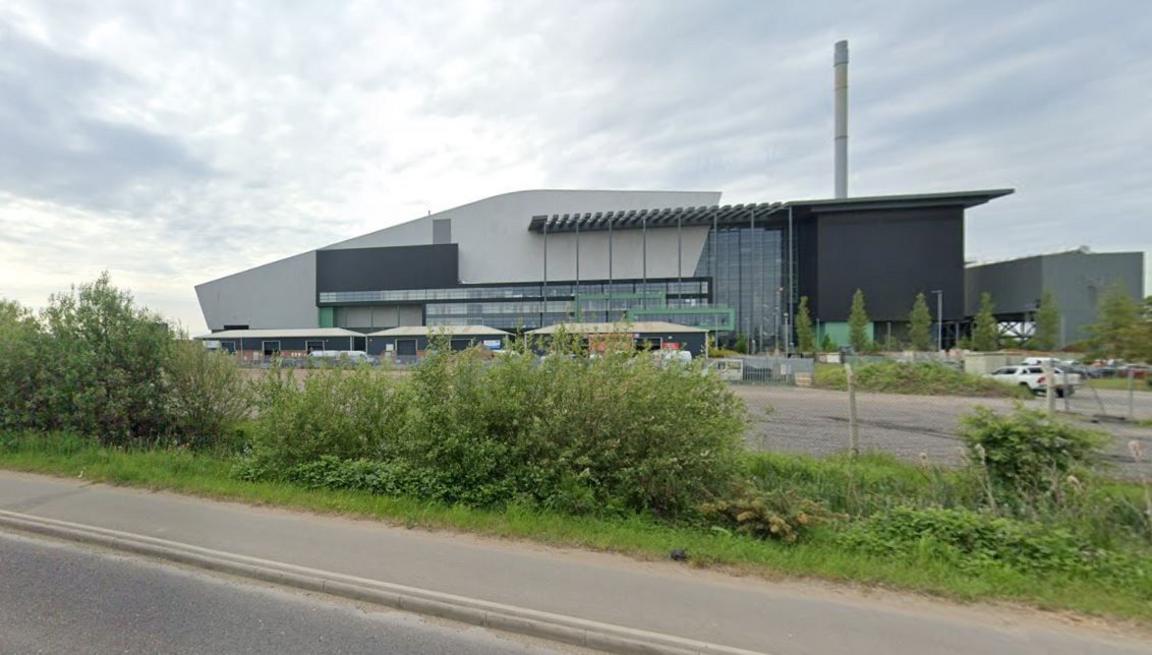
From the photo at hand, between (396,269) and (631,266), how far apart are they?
118ft

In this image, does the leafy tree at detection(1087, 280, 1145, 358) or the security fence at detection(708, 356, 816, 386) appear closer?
the leafy tree at detection(1087, 280, 1145, 358)

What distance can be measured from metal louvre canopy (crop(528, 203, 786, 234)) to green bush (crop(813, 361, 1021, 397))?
169ft

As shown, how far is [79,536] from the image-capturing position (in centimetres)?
524

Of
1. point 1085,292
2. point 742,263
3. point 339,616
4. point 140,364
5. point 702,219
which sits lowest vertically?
point 339,616

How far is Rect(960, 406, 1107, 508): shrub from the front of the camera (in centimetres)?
556

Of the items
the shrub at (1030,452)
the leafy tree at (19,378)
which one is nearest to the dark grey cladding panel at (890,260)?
the shrub at (1030,452)

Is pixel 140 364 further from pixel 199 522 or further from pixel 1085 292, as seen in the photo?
pixel 1085 292

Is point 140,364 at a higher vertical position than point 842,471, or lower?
higher

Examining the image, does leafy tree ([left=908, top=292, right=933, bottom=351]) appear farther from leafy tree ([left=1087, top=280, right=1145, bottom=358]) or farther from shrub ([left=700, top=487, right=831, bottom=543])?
shrub ([left=700, top=487, right=831, bottom=543])

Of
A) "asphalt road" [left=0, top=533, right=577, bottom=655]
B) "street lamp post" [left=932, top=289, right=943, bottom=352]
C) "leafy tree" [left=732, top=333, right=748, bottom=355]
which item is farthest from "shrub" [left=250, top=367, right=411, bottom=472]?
"street lamp post" [left=932, top=289, right=943, bottom=352]

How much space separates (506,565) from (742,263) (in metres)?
82.0

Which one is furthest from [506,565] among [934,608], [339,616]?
[934,608]

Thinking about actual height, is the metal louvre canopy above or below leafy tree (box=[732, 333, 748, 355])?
above

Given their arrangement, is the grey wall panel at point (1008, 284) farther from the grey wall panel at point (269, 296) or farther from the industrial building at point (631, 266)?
the grey wall panel at point (269, 296)
